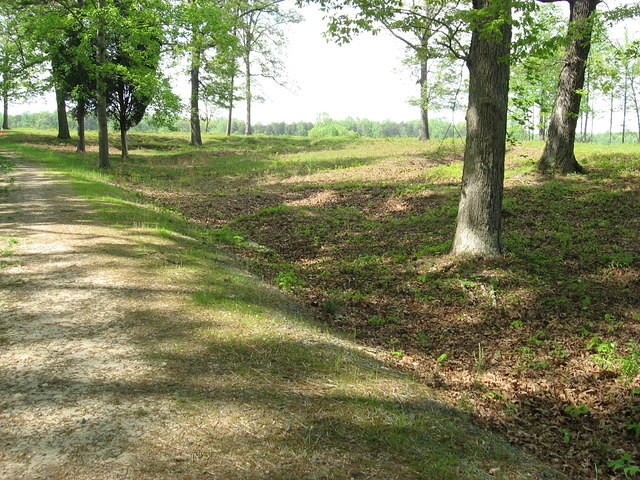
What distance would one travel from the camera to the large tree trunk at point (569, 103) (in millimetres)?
13133

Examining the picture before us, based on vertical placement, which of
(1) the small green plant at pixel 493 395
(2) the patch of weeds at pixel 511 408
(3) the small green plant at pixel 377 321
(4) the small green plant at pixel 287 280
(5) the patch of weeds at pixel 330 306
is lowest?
(2) the patch of weeds at pixel 511 408

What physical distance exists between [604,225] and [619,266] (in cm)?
235

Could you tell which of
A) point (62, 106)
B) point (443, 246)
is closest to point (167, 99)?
point (62, 106)

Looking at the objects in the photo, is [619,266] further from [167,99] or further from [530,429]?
[167,99]

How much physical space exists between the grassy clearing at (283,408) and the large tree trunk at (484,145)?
3.75 m

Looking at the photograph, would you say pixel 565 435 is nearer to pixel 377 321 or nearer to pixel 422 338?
pixel 422 338

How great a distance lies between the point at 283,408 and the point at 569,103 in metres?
13.2

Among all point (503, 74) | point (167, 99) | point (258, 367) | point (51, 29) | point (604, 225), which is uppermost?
point (51, 29)

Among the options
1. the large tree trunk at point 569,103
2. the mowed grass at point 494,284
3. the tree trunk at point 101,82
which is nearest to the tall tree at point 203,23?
the tree trunk at point 101,82

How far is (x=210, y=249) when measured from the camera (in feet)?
33.4

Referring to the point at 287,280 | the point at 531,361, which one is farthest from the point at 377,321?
the point at 531,361

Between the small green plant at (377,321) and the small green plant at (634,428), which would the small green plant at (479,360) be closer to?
the small green plant at (377,321)

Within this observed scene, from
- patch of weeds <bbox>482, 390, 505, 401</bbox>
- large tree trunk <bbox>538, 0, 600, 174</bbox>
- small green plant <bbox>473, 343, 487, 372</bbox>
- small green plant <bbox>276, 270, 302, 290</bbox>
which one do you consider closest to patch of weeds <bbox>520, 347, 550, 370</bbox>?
small green plant <bbox>473, 343, 487, 372</bbox>

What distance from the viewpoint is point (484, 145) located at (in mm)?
8445
